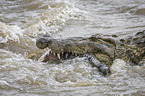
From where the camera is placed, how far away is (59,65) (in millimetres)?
3570

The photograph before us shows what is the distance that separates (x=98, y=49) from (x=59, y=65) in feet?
2.45

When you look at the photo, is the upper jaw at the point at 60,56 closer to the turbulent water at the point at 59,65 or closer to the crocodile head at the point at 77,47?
the crocodile head at the point at 77,47

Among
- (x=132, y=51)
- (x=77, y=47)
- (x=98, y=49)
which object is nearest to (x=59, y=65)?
(x=77, y=47)

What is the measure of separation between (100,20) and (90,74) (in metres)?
4.40

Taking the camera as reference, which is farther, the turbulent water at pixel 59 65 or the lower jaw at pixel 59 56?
the lower jaw at pixel 59 56

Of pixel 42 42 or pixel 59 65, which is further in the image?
pixel 59 65

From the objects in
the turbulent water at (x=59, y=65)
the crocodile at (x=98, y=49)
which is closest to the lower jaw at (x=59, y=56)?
the crocodile at (x=98, y=49)

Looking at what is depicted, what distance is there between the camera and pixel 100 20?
749 centimetres

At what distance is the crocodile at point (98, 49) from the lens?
11.0ft

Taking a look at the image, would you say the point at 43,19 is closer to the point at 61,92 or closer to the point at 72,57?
the point at 72,57

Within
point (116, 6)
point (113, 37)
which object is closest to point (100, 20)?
point (116, 6)

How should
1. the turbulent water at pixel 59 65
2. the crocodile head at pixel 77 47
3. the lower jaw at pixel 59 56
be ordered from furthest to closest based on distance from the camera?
the lower jaw at pixel 59 56, the crocodile head at pixel 77 47, the turbulent water at pixel 59 65

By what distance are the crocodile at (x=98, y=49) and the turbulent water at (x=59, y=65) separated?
16 centimetres

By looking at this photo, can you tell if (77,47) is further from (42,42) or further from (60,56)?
(42,42)
